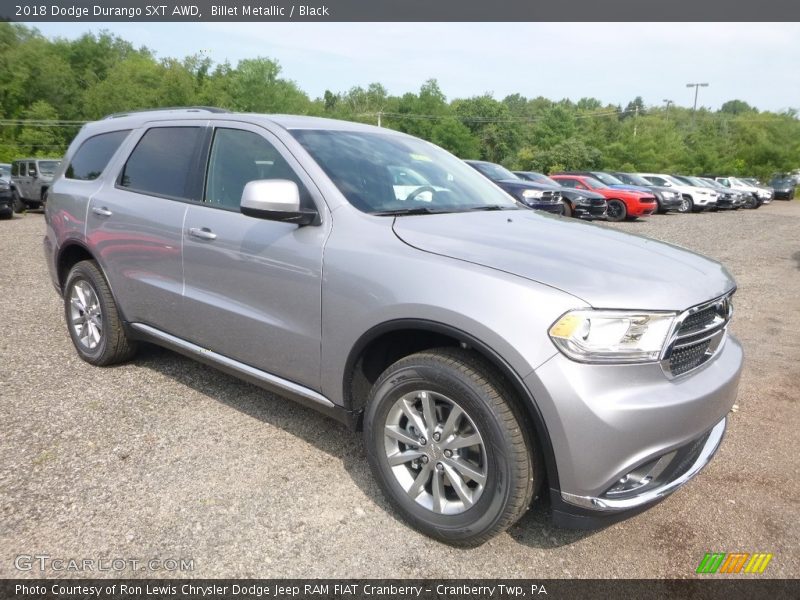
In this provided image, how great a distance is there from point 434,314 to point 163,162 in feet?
8.08

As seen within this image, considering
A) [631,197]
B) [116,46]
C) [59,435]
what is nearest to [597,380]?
[59,435]

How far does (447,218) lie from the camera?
3029 millimetres

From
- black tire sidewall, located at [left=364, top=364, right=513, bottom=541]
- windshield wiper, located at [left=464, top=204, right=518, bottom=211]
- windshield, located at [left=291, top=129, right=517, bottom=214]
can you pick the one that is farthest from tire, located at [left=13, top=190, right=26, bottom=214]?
black tire sidewall, located at [left=364, top=364, right=513, bottom=541]

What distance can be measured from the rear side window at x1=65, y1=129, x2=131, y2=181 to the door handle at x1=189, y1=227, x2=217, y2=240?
1418 millimetres

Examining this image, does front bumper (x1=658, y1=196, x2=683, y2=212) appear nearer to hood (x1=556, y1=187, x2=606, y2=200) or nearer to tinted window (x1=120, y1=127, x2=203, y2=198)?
hood (x1=556, y1=187, x2=606, y2=200)

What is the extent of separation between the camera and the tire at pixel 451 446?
2.28 meters

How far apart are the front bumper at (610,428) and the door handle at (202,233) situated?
2.03 meters

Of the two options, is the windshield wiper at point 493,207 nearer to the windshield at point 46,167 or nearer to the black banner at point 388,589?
the black banner at point 388,589

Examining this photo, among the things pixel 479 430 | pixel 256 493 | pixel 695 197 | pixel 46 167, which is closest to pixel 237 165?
pixel 256 493

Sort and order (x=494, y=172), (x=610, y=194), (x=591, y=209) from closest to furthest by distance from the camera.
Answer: (x=494, y=172)
(x=591, y=209)
(x=610, y=194)

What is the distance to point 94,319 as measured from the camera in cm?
446

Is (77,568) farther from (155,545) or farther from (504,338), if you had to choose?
(504,338)

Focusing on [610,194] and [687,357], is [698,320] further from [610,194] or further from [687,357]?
[610,194]

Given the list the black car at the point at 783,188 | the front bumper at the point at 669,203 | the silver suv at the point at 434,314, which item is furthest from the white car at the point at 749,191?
the silver suv at the point at 434,314
